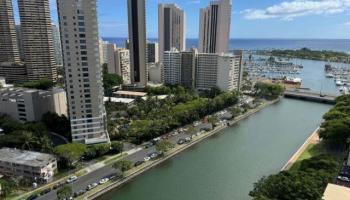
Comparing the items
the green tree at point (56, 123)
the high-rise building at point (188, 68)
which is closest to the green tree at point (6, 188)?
the green tree at point (56, 123)

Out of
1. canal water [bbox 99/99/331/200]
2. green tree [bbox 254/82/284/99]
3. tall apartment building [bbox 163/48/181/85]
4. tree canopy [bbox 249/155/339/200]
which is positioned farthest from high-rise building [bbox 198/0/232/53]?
tree canopy [bbox 249/155/339/200]

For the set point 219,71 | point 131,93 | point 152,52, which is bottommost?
point 131,93

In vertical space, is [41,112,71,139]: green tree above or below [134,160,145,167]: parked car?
above

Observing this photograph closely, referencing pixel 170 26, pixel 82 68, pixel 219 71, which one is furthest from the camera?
pixel 170 26

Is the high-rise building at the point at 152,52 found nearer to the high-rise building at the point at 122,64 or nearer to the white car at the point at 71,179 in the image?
the high-rise building at the point at 122,64

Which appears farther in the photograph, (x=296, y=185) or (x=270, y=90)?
(x=270, y=90)

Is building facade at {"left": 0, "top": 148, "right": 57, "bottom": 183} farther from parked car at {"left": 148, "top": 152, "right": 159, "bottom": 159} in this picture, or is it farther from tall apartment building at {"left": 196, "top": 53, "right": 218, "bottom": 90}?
tall apartment building at {"left": 196, "top": 53, "right": 218, "bottom": 90}

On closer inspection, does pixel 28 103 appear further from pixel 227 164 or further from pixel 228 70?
pixel 228 70

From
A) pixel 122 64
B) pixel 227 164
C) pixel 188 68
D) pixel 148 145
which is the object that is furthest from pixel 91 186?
pixel 122 64
